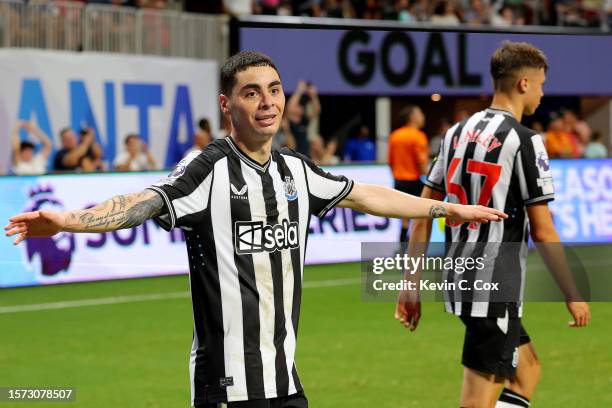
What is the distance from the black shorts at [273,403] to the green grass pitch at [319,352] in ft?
12.0

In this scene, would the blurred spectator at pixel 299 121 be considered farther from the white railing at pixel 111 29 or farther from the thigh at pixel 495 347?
the thigh at pixel 495 347

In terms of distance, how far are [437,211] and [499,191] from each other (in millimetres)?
1168

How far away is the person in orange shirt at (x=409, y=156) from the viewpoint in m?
16.4

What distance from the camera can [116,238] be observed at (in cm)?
1468

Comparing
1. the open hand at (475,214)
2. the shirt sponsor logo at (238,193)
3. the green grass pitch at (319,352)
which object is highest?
the shirt sponsor logo at (238,193)

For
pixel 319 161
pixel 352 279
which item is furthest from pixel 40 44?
pixel 352 279

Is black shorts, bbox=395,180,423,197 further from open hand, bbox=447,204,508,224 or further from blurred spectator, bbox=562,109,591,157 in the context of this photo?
open hand, bbox=447,204,508,224

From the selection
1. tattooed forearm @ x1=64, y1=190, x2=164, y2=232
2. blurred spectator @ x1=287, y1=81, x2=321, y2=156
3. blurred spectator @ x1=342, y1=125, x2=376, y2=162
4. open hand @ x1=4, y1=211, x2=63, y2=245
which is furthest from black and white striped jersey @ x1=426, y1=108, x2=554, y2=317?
blurred spectator @ x1=342, y1=125, x2=376, y2=162

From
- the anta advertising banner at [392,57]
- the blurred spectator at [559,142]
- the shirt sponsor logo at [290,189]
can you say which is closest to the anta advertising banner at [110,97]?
the anta advertising banner at [392,57]

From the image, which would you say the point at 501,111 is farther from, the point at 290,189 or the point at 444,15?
the point at 444,15

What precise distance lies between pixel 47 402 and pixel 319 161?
11884mm

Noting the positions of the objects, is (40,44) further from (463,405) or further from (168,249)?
(463,405)

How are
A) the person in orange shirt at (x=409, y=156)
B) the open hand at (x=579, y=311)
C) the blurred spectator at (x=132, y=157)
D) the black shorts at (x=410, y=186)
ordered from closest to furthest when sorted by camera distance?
1. the open hand at (x=579, y=311)
2. the person in orange shirt at (x=409, y=156)
3. the black shorts at (x=410, y=186)
4. the blurred spectator at (x=132, y=157)

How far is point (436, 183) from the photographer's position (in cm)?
622
